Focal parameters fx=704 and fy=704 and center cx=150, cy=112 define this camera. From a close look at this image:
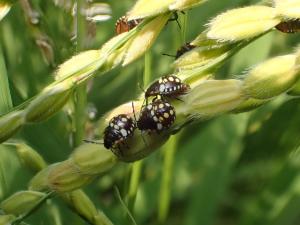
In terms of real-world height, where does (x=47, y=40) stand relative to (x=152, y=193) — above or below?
above

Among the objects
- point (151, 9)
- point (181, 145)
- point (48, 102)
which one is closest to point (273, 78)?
point (151, 9)

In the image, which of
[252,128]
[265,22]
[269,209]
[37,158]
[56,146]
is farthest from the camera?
[252,128]

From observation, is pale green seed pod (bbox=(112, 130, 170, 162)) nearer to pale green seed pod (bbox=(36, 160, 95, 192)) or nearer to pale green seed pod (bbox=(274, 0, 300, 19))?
pale green seed pod (bbox=(36, 160, 95, 192))

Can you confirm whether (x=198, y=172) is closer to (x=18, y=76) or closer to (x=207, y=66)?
(x=18, y=76)

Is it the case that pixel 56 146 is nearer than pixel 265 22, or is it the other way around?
pixel 265 22

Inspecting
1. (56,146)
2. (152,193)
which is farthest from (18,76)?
(152,193)

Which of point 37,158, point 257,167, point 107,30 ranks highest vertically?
point 37,158

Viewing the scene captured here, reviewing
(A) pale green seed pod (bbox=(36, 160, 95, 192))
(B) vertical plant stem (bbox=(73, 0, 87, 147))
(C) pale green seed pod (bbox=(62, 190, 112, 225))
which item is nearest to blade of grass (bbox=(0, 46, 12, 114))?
(B) vertical plant stem (bbox=(73, 0, 87, 147))

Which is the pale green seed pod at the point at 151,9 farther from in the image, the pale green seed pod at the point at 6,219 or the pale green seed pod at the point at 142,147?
the pale green seed pod at the point at 6,219
